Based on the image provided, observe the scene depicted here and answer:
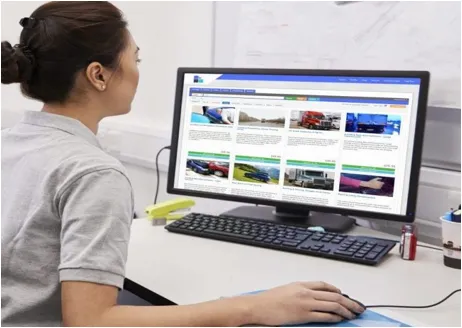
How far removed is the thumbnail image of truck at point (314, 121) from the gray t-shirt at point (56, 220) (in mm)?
630

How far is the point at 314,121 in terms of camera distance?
1.47 meters

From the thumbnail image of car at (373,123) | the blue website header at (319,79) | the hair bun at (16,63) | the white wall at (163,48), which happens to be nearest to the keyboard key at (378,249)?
the thumbnail image of car at (373,123)

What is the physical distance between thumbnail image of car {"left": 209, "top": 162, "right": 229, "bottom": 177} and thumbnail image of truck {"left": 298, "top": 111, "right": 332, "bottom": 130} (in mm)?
223

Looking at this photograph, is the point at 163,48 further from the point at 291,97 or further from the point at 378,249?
the point at 378,249

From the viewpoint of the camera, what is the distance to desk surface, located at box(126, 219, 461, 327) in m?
1.07

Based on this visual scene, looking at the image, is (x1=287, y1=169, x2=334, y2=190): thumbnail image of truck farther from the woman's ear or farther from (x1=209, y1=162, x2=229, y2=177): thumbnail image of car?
the woman's ear

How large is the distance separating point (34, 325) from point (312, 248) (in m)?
0.60

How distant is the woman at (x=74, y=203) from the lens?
0.88 meters

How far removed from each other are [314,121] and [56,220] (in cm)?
74

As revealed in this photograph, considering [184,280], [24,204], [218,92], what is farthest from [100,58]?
[218,92]

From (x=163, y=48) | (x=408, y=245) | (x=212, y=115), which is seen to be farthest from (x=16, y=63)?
(x=163, y=48)

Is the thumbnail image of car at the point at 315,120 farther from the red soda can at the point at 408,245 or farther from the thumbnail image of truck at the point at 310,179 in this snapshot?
the red soda can at the point at 408,245

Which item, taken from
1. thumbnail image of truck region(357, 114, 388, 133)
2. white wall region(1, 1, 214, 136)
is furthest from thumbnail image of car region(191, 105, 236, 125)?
white wall region(1, 1, 214, 136)

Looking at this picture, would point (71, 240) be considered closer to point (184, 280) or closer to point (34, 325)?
point (34, 325)
